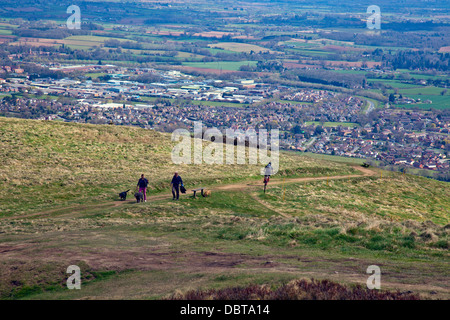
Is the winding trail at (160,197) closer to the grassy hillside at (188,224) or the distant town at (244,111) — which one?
the grassy hillside at (188,224)

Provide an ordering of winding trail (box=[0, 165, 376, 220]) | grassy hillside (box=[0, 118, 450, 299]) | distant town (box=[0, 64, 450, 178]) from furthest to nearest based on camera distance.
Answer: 1. distant town (box=[0, 64, 450, 178])
2. winding trail (box=[0, 165, 376, 220])
3. grassy hillside (box=[0, 118, 450, 299])

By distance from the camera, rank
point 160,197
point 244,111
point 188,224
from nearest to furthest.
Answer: point 188,224 < point 160,197 < point 244,111

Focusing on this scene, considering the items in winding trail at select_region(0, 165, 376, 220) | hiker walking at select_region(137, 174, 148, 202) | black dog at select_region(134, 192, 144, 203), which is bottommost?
winding trail at select_region(0, 165, 376, 220)

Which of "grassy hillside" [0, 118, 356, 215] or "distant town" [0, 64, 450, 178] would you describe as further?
"distant town" [0, 64, 450, 178]

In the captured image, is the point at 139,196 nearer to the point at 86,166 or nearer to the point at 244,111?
the point at 86,166

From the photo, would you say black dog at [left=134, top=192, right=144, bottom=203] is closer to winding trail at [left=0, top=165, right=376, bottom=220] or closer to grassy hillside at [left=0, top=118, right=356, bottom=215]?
winding trail at [left=0, top=165, right=376, bottom=220]

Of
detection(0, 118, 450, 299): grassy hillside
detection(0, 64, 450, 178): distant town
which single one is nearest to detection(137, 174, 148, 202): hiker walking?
detection(0, 118, 450, 299): grassy hillside

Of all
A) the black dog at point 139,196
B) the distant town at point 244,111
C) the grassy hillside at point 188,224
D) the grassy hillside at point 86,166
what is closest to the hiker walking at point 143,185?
the black dog at point 139,196

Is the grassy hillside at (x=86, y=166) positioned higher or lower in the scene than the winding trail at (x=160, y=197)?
higher

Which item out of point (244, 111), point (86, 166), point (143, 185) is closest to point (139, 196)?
point (143, 185)

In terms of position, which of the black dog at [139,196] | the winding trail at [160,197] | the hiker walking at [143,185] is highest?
the hiker walking at [143,185]
